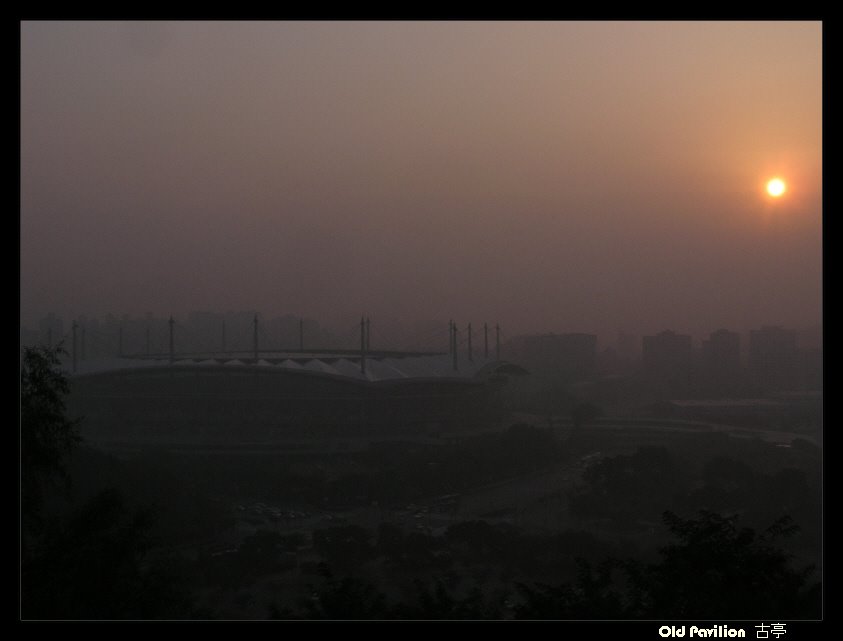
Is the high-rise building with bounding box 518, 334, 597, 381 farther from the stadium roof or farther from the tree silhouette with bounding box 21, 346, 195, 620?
the tree silhouette with bounding box 21, 346, 195, 620

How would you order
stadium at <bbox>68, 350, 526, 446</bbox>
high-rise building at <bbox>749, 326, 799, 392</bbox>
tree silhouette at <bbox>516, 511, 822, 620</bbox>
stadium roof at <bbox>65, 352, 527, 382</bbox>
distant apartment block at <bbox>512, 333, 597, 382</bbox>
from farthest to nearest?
distant apartment block at <bbox>512, 333, 597, 382</bbox>, high-rise building at <bbox>749, 326, 799, 392</bbox>, stadium roof at <bbox>65, 352, 527, 382</bbox>, stadium at <bbox>68, 350, 526, 446</bbox>, tree silhouette at <bbox>516, 511, 822, 620</bbox>

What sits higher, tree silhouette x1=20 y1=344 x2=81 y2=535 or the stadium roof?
tree silhouette x1=20 y1=344 x2=81 y2=535

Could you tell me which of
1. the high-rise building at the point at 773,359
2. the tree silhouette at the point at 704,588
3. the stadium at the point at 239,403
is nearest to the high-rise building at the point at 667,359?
the high-rise building at the point at 773,359

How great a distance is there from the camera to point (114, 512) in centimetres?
238

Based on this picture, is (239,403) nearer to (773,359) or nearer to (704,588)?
(704,588)

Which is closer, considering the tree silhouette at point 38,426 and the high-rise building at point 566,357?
the tree silhouette at point 38,426

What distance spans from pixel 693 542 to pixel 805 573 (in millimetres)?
410

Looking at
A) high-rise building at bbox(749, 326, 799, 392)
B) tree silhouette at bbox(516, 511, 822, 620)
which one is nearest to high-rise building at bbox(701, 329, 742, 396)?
high-rise building at bbox(749, 326, 799, 392)

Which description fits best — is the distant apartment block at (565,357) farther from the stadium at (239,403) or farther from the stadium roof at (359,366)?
the stadium at (239,403)

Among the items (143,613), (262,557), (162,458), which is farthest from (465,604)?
(162,458)

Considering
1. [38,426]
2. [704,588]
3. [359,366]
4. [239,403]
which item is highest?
[38,426]

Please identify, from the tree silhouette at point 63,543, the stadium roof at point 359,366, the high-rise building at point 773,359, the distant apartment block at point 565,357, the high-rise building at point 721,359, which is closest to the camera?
the tree silhouette at point 63,543

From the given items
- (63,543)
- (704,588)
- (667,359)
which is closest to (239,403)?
(63,543)
